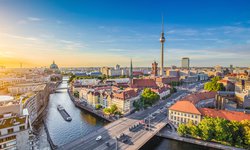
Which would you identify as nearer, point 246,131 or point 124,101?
point 246,131

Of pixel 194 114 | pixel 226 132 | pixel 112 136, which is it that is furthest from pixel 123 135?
pixel 226 132

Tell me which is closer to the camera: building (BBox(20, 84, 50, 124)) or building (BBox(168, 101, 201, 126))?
building (BBox(168, 101, 201, 126))

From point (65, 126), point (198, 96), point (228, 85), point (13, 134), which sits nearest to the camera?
point (13, 134)

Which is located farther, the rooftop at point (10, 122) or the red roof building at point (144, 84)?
the red roof building at point (144, 84)

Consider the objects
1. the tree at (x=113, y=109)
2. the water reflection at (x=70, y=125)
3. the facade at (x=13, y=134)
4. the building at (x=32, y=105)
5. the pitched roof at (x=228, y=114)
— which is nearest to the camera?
the facade at (x=13, y=134)

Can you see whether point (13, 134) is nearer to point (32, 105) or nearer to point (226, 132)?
point (32, 105)

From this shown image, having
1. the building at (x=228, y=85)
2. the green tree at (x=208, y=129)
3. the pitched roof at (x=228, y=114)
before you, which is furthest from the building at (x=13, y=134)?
the building at (x=228, y=85)

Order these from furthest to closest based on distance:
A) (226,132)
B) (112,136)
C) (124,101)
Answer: (124,101) < (112,136) < (226,132)

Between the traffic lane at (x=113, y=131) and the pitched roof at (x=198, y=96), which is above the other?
the pitched roof at (x=198, y=96)

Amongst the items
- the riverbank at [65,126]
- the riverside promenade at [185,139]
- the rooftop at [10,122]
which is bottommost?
the riverbank at [65,126]

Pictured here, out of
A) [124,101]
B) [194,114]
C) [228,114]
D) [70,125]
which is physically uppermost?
[228,114]

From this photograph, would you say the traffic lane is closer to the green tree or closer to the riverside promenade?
the riverside promenade

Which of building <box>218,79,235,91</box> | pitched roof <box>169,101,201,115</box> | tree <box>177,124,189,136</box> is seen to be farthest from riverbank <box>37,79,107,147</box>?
building <box>218,79,235,91</box>

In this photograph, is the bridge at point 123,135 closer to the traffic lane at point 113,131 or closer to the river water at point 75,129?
the traffic lane at point 113,131
